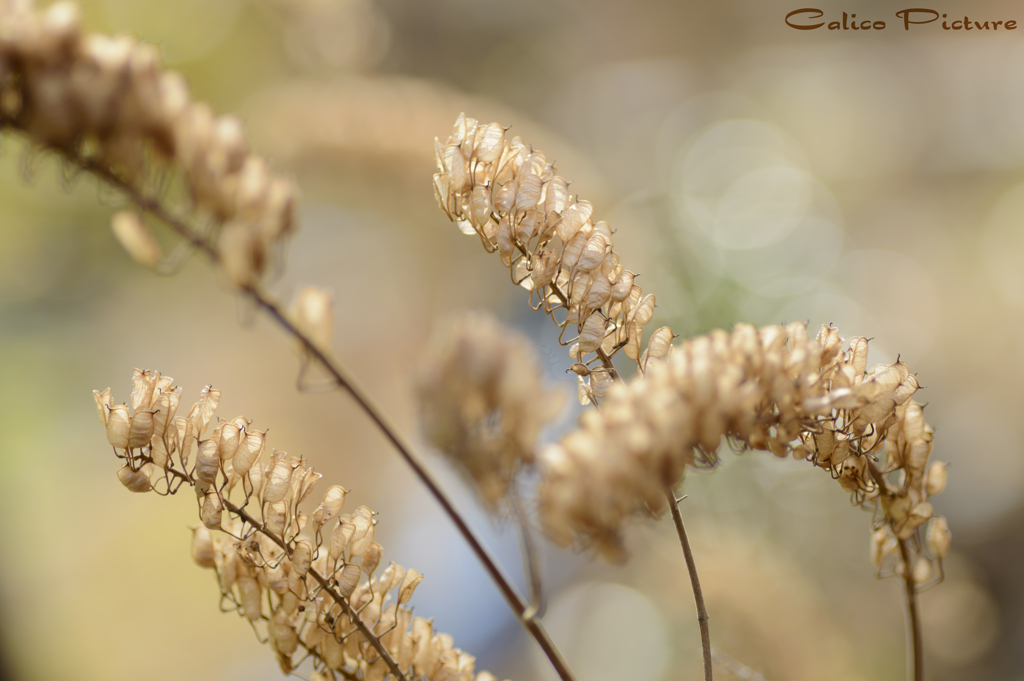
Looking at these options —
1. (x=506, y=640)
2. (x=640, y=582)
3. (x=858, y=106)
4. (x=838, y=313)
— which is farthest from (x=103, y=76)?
(x=858, y=106)

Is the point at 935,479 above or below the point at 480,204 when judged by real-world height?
below

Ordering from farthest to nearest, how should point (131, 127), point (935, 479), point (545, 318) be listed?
1. point (545, 318)
2. point (935, 479)
3. point (131, 127)

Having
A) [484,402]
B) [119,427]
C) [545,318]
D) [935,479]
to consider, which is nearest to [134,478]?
[119,427]

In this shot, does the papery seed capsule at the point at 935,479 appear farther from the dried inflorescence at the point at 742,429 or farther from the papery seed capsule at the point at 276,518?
the papery seed capsule at the point at 276,518

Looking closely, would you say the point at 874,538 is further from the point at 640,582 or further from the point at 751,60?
the point at 751,60

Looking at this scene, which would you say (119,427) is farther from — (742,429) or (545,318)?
(545,318)

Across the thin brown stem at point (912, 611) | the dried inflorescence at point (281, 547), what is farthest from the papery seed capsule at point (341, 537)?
the thin brown stem at point (912, 611)

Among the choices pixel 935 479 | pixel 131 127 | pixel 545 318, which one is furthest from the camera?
pixel 545 318
